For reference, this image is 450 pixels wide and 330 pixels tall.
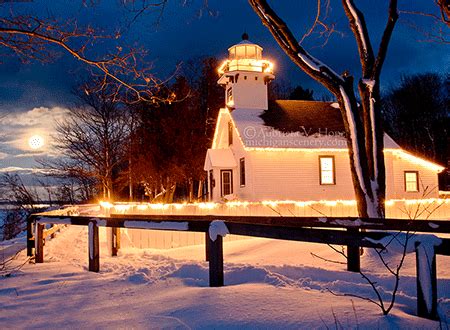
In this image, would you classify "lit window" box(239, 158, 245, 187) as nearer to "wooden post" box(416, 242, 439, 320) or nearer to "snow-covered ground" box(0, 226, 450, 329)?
"snow-covered ground" box(0, 226, 450, 329)

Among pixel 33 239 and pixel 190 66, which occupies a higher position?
pixel 190 66

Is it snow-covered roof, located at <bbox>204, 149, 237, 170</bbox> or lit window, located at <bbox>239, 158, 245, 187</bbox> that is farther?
snow-covered roof, located at <bbox>204, 149, 237, 170</bbox>

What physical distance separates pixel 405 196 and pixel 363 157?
685 inches

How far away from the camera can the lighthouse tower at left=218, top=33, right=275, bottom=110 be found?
27312 millimetres

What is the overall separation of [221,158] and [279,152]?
431 centimetres

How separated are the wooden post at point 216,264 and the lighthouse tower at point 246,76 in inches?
865

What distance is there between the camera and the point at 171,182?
36.9 m

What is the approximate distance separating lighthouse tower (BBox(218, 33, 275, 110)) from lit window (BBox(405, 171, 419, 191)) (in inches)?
388

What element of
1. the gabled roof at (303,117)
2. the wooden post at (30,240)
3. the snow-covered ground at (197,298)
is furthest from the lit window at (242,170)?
the snow-covered ground at (197,298)

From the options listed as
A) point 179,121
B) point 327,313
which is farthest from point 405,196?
point 327,313

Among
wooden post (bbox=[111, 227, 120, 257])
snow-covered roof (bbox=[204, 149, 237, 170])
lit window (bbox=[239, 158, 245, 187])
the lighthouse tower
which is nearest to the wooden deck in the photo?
wooden post (bbox=[111, 227, 120, 257])

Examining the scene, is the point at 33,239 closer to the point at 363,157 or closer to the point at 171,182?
the point at 363,157

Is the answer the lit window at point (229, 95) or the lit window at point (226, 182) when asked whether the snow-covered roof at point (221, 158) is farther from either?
the lit window at point (229, 95)

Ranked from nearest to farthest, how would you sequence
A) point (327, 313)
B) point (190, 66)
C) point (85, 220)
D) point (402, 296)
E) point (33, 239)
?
1. point (327, 313)
2. point (402, 296)
3. point (85, 220)
4. point (33, 239)
5. point (190, 66)
